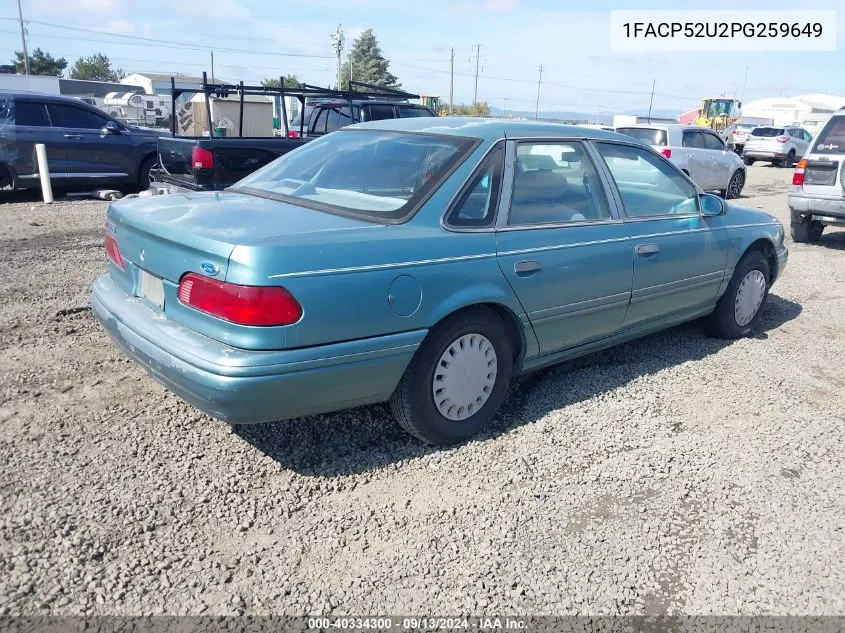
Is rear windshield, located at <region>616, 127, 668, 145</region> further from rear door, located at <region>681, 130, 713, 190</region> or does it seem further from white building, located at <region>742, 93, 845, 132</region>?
white building, located at <region>742, 93, 845, 132</region>

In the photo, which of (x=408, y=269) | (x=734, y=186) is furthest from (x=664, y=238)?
(x=734, y=186)

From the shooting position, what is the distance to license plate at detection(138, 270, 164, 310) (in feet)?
10.3

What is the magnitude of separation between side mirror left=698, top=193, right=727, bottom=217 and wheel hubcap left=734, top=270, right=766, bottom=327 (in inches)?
26.6

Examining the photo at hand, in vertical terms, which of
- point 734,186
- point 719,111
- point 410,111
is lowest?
point 734,186

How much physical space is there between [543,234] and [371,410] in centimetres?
135

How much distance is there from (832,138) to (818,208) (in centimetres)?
90

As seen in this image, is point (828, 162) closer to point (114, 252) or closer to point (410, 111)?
point (410, 111)

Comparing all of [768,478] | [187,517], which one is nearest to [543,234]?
[768,478]

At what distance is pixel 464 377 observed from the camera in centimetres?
343

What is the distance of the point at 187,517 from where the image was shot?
9.35 ft

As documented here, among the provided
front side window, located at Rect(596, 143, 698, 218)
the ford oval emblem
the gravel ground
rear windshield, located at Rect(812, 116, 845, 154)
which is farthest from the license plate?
rear windshield, located at Rect(812, 116, 845, 154)

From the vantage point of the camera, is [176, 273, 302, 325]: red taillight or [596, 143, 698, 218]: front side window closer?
[176, 273, 302, 325]: red taillight

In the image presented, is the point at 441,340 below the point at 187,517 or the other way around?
the other way around

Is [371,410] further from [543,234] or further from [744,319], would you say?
[744,319]
